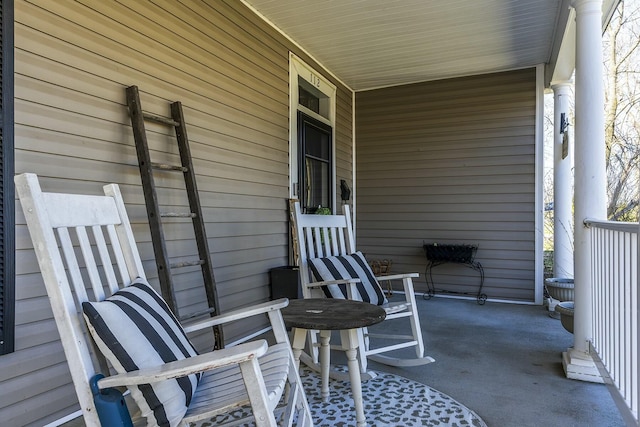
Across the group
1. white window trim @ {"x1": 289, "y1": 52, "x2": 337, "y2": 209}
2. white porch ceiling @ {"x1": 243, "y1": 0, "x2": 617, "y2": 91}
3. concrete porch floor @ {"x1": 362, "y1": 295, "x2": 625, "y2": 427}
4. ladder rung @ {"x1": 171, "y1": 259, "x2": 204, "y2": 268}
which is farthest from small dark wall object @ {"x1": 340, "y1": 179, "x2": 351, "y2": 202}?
ladder rung @ {"x1": 171, "y1": 259, "x2": 204, "y2": 268}

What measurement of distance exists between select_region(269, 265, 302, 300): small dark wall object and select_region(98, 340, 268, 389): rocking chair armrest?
254cm

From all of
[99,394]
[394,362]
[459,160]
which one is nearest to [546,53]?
[459,160]

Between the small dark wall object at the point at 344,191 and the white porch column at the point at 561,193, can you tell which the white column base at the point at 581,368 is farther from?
the small dark wall object at the point at 344,191

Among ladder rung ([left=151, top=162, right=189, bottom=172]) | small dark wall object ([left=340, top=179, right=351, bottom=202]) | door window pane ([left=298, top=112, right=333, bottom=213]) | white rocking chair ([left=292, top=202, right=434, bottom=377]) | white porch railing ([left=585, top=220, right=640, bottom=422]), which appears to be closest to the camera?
white porch railing ([left=585, top=220, right=640, bottom=422])

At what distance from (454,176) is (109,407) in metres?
4.82

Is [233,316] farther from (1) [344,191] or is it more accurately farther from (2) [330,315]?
(1) [344,191]

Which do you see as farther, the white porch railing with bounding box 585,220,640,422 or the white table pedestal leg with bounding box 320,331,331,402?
the white table pedestal leg with bounding box 320,331,331,402

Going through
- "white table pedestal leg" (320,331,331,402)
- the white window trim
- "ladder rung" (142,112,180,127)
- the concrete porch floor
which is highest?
the white window trim

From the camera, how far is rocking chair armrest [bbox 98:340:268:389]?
1044 mm

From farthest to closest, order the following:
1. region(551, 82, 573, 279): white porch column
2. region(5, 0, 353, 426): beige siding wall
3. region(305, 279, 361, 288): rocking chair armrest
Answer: region(551, 82, 573, 279): white porch column
region(305, 279, 361, 288): rocking chair armrest
region(5, 0, 353, 426): beige siding wall

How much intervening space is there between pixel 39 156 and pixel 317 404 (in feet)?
6.08

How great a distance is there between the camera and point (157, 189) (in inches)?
102

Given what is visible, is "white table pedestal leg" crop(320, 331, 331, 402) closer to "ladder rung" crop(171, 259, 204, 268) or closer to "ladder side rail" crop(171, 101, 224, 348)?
"ladder side rail" crop(171, 101, 224, 348)

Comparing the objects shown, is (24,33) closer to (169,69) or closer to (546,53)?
(169,69)
